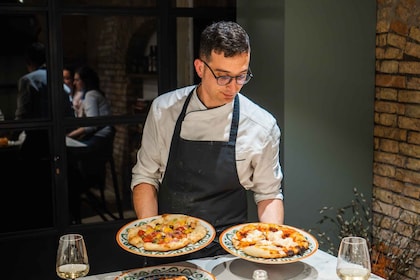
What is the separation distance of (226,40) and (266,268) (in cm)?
79

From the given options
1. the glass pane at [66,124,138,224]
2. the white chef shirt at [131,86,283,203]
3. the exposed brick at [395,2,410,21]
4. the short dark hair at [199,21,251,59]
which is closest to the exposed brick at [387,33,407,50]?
the exposed brick at [395,2,410,21]

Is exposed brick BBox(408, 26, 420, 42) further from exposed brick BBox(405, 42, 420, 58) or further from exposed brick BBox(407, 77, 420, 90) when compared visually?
exposed brick BBox(407, 77, 420, 90)

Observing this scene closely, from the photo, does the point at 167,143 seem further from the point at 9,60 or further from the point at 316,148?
the point at 9,60

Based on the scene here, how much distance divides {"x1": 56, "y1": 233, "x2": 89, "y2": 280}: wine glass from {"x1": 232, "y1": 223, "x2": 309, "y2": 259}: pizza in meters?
0.50

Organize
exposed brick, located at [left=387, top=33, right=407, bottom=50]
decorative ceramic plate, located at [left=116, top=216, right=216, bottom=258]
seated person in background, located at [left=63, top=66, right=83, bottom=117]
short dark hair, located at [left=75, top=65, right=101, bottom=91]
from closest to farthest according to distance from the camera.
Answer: decorative ceramic plate, located at [left=116, top=216, right=216, bottom=258], exposed brick, located at [left=387, top=33, right=407, bottom=50], seated person in background, located at [left=63, top=66, right=83, bottom=117], short dark hair, located at [left=75, top=65, right=101, bottom=91]

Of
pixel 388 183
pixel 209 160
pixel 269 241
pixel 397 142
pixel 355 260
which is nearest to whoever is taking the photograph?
pixel 355 260

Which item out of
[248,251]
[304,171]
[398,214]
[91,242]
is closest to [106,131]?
[91,242]

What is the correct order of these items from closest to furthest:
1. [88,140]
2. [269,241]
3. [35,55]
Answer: [269,241], [35,55], [88,140]

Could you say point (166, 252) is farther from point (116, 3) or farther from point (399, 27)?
point (116, 3)

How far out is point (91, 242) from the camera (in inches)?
158

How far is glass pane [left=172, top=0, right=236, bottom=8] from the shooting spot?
4020 mm

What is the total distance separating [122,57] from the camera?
13.8 ft

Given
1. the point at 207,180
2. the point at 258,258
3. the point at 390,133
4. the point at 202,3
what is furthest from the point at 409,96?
the point at 258,258

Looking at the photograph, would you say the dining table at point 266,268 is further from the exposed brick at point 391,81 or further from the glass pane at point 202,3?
the glass pane at point 202,3
